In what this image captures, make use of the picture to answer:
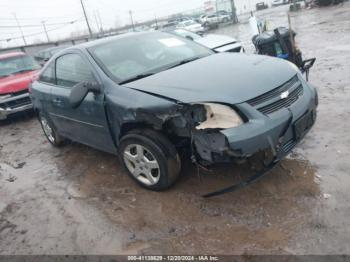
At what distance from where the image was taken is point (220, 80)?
331cm

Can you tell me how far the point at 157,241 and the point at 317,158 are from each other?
2.07 m

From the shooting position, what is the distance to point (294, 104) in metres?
3.27

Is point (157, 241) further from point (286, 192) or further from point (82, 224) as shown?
point (286, 192)

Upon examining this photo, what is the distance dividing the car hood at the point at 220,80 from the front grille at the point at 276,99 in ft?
0.15

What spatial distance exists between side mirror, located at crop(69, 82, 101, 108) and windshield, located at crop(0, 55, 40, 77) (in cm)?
622

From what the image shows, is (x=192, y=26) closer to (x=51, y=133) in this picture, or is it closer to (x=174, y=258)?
(x=51, y=133)

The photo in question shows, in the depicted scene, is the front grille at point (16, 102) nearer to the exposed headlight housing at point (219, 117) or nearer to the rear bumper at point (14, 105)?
the rear bumper at point (14, 105)

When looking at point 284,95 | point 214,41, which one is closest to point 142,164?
point 284,95

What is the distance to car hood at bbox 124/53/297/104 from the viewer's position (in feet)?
10.2

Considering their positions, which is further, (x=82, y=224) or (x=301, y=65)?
(x=301, y=65)

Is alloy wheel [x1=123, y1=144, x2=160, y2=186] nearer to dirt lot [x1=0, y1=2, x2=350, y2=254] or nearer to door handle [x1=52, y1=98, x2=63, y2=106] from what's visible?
dirt lot [x1=0, y1=2, x2=350, y2=254]

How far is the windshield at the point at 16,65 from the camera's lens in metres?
9.11

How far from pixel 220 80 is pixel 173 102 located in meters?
0.53

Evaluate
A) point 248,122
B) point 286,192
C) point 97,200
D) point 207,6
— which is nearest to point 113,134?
point 97,200
